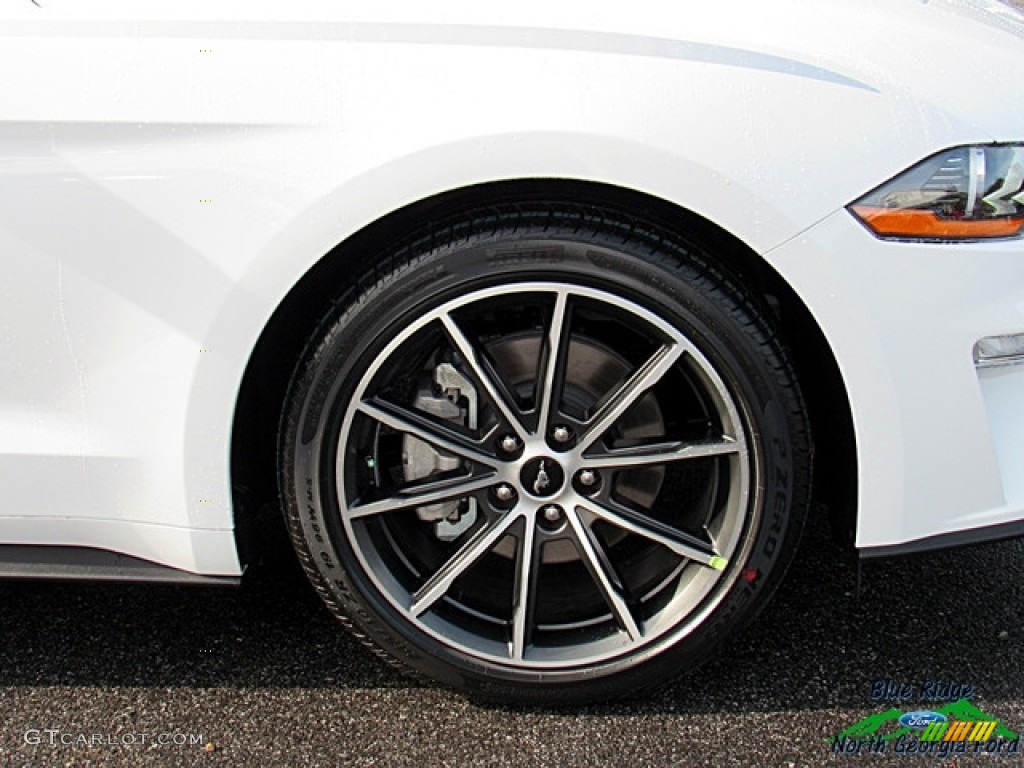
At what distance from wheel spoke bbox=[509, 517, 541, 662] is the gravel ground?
0.17m

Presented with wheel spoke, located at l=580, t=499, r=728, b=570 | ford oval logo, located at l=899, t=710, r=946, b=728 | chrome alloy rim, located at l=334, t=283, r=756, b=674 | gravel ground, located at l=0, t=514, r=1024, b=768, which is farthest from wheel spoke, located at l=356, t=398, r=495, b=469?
ford oval logo, located at l=899, t=710, r=946, b=728

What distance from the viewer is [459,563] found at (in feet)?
6.87

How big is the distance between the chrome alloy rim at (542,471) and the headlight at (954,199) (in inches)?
15.4

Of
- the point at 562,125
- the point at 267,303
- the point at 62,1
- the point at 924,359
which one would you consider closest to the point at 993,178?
the point at 924,359

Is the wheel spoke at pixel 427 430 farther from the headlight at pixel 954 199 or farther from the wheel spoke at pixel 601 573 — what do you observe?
the headlight at pixel 954 199

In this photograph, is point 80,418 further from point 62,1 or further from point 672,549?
point 672,549

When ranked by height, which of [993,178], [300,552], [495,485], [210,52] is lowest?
[300,552]

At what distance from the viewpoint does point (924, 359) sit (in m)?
1.86

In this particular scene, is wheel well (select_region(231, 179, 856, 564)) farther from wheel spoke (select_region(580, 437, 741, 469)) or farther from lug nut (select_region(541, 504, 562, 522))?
lug nut (select_region(541, 504, 562, 522))

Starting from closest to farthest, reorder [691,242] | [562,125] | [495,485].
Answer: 1. [562,125]
2. [691,242]
3. [495,485]

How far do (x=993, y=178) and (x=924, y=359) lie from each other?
1.08 ft

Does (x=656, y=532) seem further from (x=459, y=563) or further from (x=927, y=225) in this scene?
(x=927, y=225)

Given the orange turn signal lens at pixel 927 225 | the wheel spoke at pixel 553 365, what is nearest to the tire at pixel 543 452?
the wheel spoke at pixel 553 365

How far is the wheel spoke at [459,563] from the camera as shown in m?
2.07
